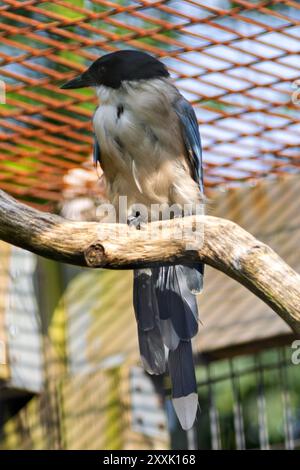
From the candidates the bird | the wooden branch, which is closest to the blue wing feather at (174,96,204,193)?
the bird

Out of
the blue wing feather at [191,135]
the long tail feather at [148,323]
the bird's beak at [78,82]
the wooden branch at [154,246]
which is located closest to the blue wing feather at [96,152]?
the bird's beak at [78,82]

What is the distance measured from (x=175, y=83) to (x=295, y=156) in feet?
1.78

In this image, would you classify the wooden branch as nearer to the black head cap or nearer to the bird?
the bird

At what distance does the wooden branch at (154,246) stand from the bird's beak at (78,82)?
1001mm

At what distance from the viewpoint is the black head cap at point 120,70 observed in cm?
391

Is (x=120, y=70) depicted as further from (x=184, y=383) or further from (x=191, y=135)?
(x=184, y=383)

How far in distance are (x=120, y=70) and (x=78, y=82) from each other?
16 centimetres

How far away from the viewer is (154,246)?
2961 millimetres

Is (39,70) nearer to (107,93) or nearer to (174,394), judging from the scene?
(107,93)

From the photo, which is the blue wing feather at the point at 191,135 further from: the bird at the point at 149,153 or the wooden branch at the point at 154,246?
the wooden branch at the point at 154,246

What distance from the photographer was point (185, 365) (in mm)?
3576

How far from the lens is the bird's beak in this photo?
3.86m

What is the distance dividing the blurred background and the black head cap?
46 millimetres
